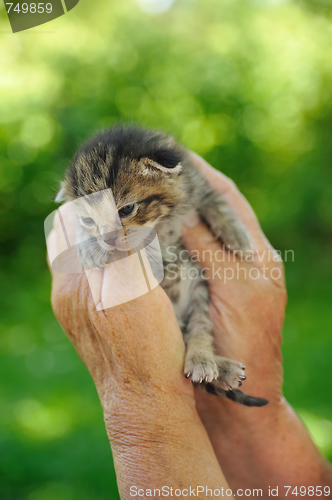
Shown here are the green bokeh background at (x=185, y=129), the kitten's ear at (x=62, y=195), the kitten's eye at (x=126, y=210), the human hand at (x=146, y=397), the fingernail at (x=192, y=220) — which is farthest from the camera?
the green bokeh background at (x=185, y=129)

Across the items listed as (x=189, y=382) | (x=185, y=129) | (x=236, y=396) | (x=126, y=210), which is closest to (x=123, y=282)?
(x=126, y=210)

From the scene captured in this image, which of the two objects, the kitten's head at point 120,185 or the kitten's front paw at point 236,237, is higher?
the kitten's head at point 120,185

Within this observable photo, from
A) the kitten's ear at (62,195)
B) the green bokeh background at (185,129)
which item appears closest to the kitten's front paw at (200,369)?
the kitten's ear at (62,195)

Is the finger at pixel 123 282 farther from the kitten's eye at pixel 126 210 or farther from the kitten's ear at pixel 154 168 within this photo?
the kitten's ear at pixel 154 168

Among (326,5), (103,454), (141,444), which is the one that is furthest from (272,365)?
(326,5)

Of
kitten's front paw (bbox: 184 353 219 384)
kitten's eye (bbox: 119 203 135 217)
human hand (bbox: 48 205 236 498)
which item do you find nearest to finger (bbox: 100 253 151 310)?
human hand (bbox: 48 205 236 498)

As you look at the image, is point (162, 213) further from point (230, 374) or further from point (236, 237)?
point (230, 374)
